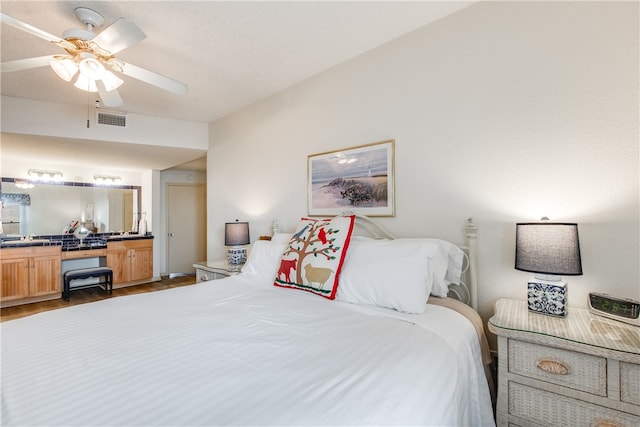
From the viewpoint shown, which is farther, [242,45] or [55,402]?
[242,45]

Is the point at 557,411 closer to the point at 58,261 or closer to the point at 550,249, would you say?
the point at 550,249

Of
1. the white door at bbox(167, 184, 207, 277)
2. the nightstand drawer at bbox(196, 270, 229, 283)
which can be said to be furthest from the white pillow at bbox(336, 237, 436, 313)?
the white door at bbox(167, 184, 207, 277)

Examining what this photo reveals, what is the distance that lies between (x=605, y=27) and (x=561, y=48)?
6.9 inches

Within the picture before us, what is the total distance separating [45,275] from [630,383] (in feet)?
20.2

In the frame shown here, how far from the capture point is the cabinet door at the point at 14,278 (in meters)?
3.92

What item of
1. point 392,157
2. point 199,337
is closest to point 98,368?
point 199,337

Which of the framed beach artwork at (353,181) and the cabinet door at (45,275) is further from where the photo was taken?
the cabinet door at (45,275)

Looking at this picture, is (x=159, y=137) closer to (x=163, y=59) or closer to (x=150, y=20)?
(x=163, y=59)

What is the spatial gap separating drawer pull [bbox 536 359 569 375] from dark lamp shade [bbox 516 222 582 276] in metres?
0.38

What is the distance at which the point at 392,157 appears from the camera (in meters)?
2.18

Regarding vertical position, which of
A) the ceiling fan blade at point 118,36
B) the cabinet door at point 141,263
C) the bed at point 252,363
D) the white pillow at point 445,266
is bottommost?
the cabinet door at point 141,263

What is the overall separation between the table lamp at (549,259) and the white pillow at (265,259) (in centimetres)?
156

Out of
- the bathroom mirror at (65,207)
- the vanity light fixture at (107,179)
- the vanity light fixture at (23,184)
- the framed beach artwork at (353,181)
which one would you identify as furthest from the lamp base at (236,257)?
the vanity light fixture at (23,184)

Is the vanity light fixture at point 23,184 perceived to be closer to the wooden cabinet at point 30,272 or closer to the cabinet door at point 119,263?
the wooden cabinet at point 30,272
